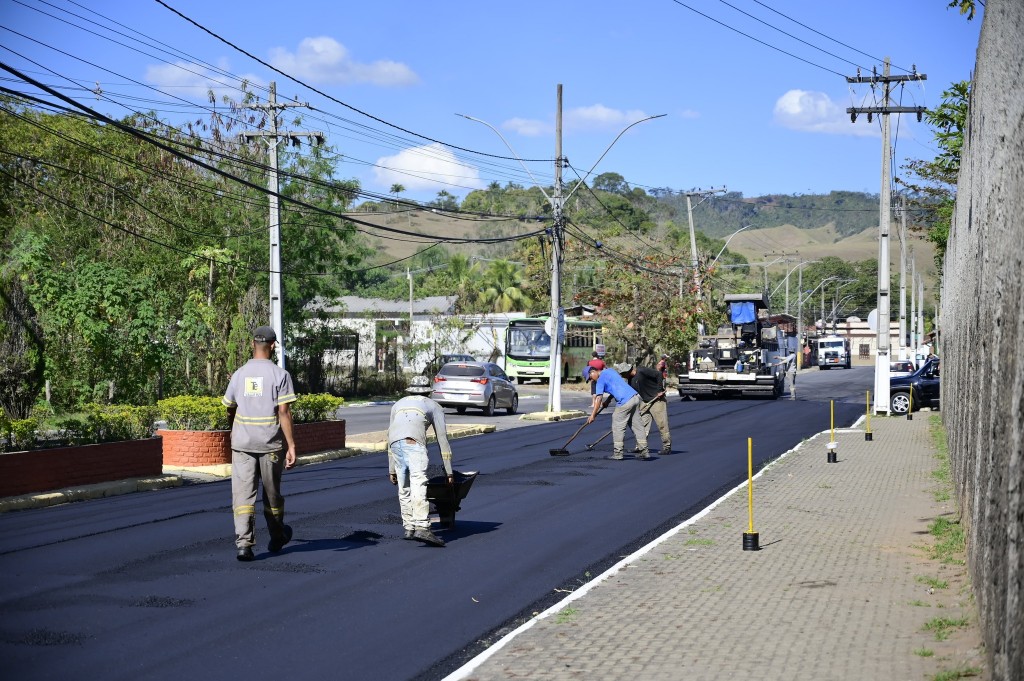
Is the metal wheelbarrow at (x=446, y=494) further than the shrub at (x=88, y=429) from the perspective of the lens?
No

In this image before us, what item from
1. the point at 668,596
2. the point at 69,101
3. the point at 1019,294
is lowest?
the point at 668,596

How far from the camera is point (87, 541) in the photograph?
38.4ft

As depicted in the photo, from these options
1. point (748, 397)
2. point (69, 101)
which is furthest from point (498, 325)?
point (69, 101)

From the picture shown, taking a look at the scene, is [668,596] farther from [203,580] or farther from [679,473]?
[679,473]

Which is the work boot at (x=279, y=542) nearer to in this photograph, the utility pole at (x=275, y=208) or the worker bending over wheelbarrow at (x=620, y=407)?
the worker bending over wheelbarrow at (x=620, y=407)

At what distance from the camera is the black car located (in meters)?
37.2

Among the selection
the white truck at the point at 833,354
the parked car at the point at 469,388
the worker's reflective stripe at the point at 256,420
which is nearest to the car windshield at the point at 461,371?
the parked car at the point at 469,388

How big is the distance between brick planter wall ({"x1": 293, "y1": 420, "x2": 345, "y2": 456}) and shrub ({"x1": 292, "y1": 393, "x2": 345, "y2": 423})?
237 millimetres

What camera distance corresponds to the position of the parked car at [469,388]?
118ft

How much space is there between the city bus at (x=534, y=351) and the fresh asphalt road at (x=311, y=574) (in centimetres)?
4034

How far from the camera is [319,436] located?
2170 cm

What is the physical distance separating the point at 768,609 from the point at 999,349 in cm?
277

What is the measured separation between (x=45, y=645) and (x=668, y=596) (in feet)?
14.9

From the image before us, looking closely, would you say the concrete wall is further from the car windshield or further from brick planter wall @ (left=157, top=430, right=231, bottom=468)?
the car windshield
